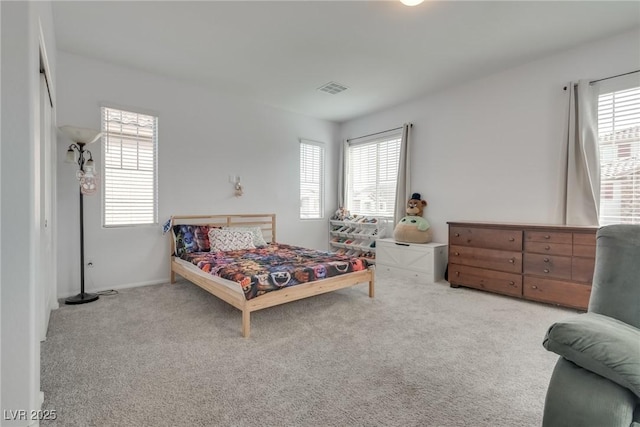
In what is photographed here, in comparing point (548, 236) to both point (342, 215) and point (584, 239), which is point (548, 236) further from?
point (342, 215)

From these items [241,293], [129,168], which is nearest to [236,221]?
[129,168]

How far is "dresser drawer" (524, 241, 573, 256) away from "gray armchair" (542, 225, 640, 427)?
7.31 feet

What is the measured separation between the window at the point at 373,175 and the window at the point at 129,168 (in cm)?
354

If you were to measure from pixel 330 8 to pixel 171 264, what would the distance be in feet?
12.0

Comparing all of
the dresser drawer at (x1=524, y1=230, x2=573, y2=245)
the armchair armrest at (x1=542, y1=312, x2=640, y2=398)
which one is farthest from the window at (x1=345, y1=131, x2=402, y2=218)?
the armchair armrest at (x1=542, y1=312, x2=640, y2=398)

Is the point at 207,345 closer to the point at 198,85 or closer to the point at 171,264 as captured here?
the point at 171,264

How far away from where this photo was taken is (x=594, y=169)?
3.25 meters

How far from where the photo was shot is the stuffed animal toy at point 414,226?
4.59 metres

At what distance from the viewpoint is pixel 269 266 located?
319 cm

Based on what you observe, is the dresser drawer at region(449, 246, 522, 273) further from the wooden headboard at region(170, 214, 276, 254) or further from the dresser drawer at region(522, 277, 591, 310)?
the wooden headboard at region(170, 214, 276, 254)

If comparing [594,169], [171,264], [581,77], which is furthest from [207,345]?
[581,77]

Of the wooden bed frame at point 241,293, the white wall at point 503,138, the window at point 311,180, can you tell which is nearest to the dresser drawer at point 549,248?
the white wall at point 503,138

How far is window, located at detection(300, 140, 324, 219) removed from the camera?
584cm

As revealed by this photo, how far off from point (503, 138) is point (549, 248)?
5.09ft
